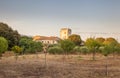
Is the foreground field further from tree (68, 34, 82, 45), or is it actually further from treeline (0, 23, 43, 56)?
tree (68, 34, 82, 45)

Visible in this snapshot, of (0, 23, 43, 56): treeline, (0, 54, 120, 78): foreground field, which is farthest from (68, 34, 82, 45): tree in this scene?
(0, 54, 120, 78): foreground field

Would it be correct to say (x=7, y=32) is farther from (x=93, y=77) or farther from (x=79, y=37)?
(x=79, y=37)

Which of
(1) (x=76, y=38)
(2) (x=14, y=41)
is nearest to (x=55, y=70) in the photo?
(2) (x=14, y=41)

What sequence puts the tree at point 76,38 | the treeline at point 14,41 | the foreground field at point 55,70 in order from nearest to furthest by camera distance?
1. the foreground field at point 55,70
2. the treeline at point 14,41
3. the tree at point 76,38

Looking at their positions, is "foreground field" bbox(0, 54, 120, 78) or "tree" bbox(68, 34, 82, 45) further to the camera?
"tree" bbox(68, 34, 82, 45)

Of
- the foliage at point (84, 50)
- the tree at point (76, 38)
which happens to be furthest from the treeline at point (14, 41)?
the tree at point (76, 38)

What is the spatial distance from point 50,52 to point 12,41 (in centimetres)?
812

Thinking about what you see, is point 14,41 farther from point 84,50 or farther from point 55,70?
point 55,70

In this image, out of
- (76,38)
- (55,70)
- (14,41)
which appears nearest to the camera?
(55,70)

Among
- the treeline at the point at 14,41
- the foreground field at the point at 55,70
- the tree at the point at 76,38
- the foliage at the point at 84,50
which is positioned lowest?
the foreground field at the point at 55,70

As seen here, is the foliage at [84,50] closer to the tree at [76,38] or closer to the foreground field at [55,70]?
the foreground field at [55,70]

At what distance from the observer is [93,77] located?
1592 centimetres

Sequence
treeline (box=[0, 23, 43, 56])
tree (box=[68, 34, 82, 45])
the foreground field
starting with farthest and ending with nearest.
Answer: tree (box=[68, 34, 82, 45]), treeline (box=[0, 23, 43, 56]), the foreground field

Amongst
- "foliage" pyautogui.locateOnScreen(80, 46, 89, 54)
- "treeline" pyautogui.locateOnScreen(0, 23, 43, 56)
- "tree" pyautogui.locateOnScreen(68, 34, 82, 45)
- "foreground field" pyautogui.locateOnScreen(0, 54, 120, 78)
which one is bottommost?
"foreground field" pyautogui.locateOnScreen(0, 54, 120, 78)
